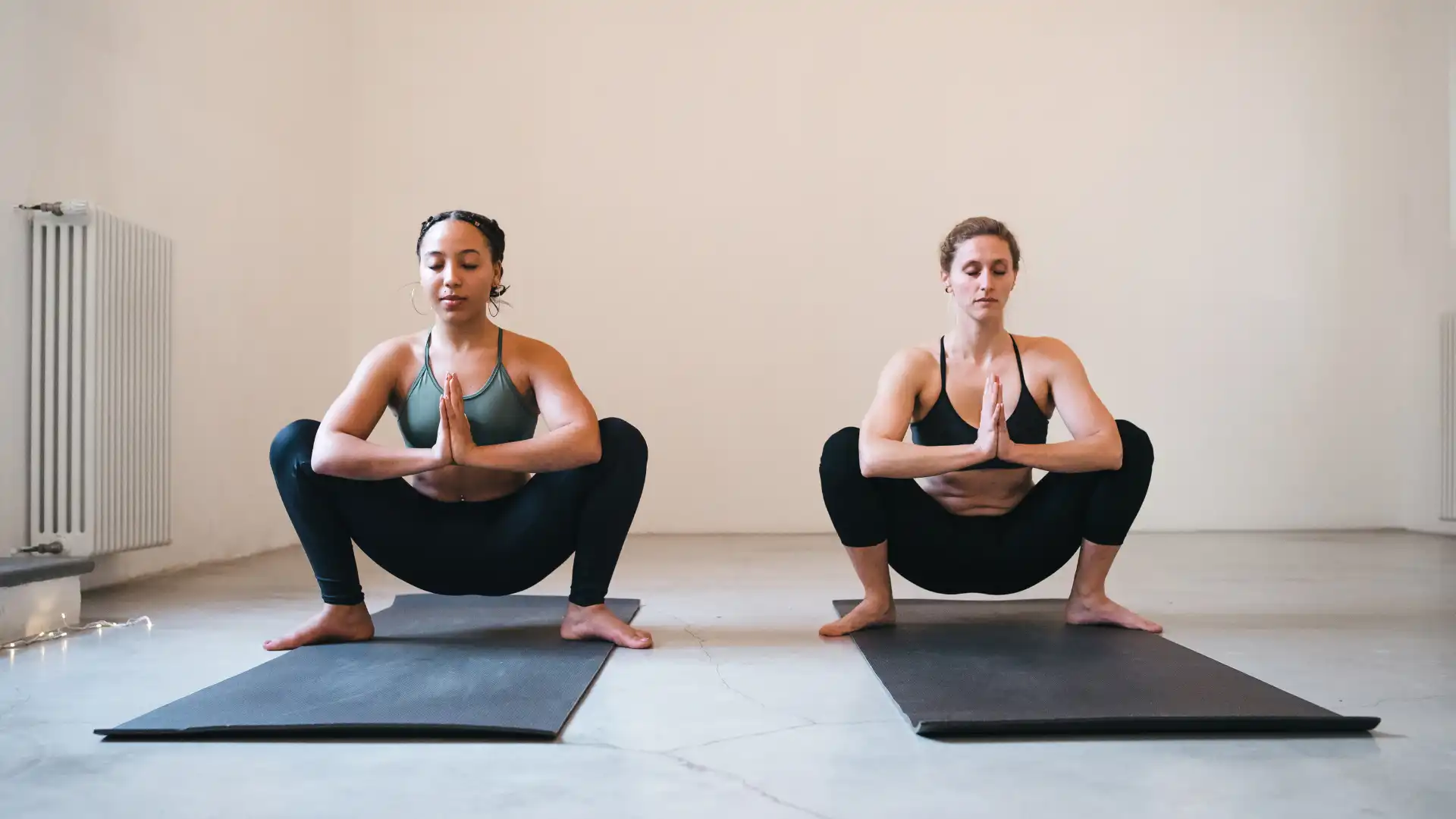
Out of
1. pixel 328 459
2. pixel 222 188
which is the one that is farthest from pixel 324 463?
pixel 222 188

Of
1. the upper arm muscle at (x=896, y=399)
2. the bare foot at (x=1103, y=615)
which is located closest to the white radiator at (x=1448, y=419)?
the bare foot at (x=1103, y=615)

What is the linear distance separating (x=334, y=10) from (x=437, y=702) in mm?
4475

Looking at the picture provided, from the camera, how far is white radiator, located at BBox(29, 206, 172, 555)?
311cm

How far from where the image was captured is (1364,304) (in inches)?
215

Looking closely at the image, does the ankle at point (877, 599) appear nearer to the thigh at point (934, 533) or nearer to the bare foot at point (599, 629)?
the thigh at point (934, 533)

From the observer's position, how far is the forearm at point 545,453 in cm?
227

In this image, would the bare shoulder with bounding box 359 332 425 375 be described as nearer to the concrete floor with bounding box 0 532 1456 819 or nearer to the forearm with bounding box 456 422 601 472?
the forearm with bounding box 456 422 601 472

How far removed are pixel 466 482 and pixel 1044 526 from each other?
1.30 meters

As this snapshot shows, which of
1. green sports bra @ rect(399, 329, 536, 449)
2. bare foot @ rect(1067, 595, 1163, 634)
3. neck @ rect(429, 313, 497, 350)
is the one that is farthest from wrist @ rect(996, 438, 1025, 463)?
neck @ rect(429, 313, 497, 350)

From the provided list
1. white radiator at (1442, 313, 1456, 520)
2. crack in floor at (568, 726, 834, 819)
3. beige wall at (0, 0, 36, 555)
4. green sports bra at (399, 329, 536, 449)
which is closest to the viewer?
crack in floor at (568, 726, 834, 819)

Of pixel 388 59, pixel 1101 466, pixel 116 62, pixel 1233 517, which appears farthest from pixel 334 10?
pixel 1233 517

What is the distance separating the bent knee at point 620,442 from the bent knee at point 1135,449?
3.48 ft

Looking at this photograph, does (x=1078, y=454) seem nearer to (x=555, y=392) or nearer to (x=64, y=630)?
(x=555, y=392)

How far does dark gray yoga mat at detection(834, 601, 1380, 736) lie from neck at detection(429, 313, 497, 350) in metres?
1.07
